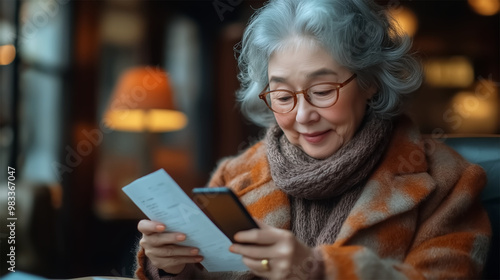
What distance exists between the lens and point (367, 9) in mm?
1591

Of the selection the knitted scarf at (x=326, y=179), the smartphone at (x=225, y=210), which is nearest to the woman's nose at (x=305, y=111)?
the knitted scarf at (x=326, y=179)

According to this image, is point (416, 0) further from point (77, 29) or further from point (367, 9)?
point (367, 9)

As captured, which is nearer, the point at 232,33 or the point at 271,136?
the point at 271,136

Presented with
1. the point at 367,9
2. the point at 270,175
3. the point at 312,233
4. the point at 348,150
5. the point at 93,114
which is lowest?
the point at 93,114

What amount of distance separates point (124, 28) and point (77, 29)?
16.0 inches

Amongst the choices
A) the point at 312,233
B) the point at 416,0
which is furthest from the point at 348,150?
the point at 416,0

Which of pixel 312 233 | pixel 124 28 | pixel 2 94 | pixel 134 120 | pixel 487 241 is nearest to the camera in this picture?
pixel 487 241

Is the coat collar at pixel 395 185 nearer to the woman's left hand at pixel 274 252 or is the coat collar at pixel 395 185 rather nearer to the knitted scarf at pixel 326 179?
the knitted scarf at pixel 326 179

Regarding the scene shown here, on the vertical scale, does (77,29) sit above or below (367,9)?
below

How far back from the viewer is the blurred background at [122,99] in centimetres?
418

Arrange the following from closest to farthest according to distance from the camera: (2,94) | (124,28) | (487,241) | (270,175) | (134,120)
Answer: (487,241), (270,175), (2,94), (134,120), (124,28)

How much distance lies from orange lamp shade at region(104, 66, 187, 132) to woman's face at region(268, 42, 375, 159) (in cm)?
267

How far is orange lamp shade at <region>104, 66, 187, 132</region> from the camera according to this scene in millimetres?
4129

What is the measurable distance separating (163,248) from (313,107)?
51cm
